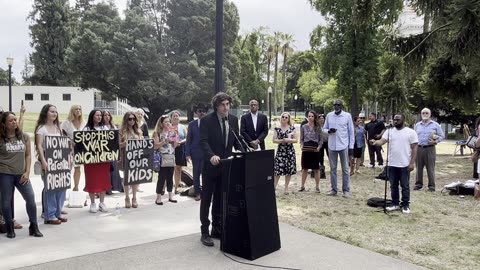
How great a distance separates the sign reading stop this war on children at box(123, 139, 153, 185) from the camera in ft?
24.4

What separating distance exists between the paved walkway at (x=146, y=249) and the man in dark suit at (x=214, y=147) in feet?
1.50

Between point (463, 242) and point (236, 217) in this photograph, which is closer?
point (236, 217)

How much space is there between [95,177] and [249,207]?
10.8 ft

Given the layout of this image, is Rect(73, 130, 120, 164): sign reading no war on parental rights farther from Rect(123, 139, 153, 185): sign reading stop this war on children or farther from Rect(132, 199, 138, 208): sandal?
Rect(132, 199, 138, 208): sandal

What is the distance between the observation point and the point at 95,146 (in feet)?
22.8

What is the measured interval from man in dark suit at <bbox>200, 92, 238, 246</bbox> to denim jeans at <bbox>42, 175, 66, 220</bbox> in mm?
2428

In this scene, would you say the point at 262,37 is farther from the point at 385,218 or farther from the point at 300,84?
the point at 385,218

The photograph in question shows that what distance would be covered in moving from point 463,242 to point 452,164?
1133cm

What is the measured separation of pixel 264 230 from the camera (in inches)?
198

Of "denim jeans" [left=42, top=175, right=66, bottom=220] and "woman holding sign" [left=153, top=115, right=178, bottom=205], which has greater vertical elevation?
"woman holding sign" [left=153, top=115, right=178, bottom=205]

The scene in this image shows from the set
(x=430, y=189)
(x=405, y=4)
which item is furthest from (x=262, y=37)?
(x=430, y=189)

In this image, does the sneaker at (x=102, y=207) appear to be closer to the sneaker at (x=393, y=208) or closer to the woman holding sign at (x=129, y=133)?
the woman holding sign at (x=129, y=133)

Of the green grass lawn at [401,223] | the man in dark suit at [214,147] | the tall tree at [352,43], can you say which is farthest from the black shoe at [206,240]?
the tall tree at [352,43]

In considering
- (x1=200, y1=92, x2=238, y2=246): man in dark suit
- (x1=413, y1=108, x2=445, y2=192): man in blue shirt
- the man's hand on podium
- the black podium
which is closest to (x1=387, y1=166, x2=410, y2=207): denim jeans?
(x1=413, y1=108, x2=445, y2=192): man in blue shirt
